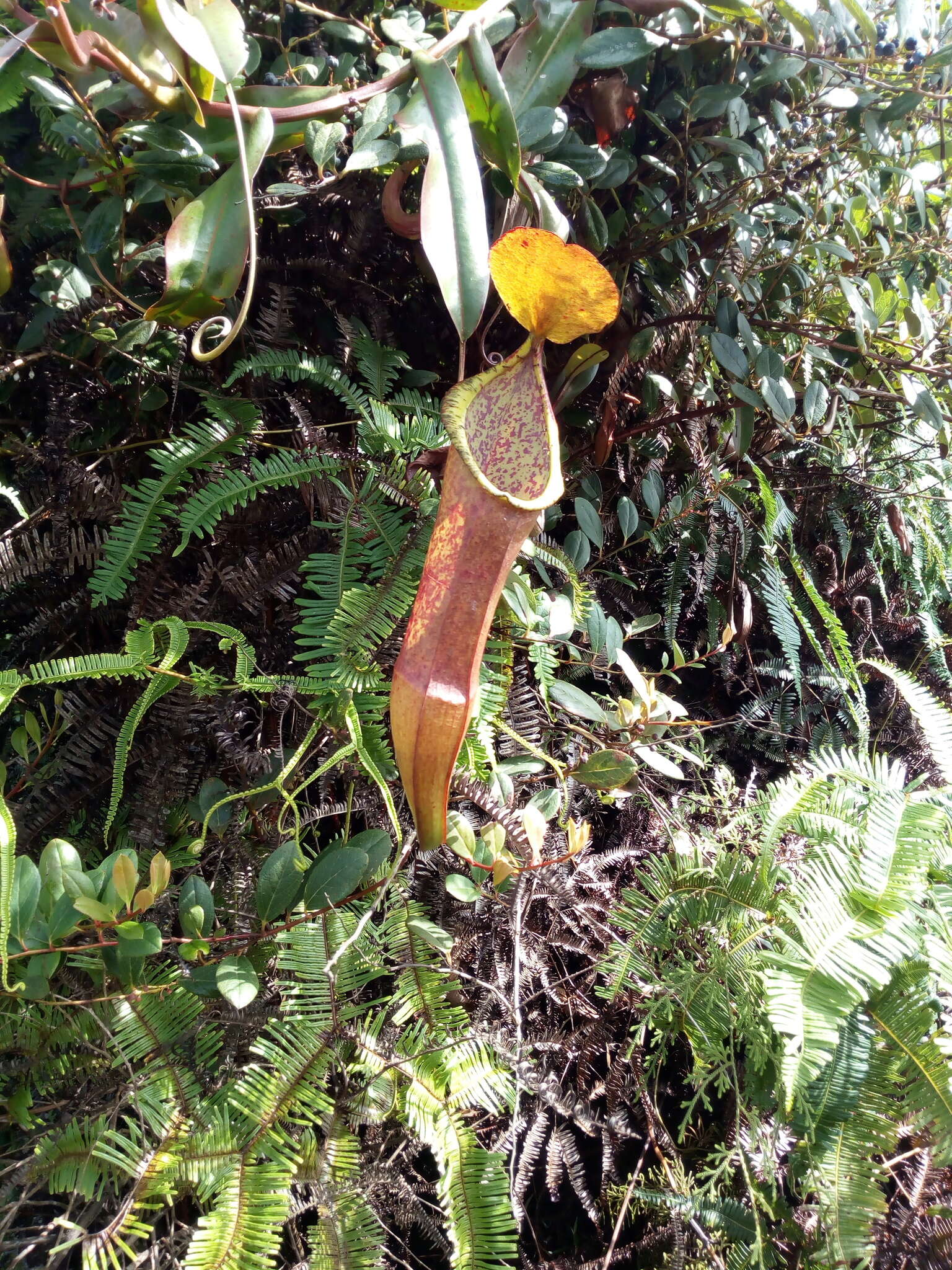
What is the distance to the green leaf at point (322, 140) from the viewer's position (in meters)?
0.66

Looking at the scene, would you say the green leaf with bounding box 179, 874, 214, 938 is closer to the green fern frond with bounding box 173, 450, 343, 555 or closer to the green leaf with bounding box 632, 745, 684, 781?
the green fern frond with bounding box 173, 450, 343, 555

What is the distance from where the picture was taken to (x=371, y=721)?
27.5 inches

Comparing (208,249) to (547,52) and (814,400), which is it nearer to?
(547,52)

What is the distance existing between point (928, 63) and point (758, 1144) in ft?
4.37

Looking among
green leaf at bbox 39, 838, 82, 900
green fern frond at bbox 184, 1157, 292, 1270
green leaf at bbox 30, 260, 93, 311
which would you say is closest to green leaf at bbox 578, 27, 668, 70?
green leaf at bbox 30, 260, 93, 311

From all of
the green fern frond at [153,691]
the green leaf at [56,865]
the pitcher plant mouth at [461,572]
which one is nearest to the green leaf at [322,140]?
the pitcher plant mouth at [461,572]

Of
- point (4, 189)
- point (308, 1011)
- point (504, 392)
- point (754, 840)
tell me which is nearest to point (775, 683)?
point (754, 840)

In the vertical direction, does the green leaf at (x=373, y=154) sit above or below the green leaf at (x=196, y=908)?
above

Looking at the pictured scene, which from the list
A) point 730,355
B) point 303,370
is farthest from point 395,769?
point 730,355

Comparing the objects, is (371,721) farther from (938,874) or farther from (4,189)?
(4,189)

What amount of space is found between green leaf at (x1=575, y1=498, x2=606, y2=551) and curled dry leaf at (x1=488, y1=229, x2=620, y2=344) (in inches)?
12.0

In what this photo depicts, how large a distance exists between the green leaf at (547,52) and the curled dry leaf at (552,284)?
230 millimetres

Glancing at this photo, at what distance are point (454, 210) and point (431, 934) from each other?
0.64m

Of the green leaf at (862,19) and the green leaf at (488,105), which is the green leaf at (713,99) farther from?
the green leaf at (488,105)
